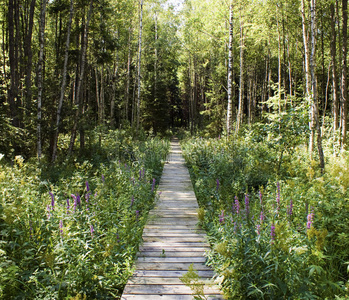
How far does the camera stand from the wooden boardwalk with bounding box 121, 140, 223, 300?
3016mm

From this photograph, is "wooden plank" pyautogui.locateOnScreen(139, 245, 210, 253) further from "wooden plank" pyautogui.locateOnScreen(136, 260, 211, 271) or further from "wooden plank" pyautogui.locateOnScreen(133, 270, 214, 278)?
"wooden plank" pyautogui.locateOnScreen(133, 270, 214, 278)

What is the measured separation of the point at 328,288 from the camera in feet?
8.38

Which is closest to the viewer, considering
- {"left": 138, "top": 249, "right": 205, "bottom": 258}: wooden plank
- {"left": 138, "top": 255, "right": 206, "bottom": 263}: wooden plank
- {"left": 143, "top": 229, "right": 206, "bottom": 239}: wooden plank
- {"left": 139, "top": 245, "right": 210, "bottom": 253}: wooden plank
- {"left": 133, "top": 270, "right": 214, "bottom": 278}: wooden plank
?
{"left": 133, "top": 270, "right": 214, "bottom": 278}: wooden plank

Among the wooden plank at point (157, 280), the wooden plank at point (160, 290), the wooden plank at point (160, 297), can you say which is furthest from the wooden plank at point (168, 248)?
the wooden plank at point (160, 297)

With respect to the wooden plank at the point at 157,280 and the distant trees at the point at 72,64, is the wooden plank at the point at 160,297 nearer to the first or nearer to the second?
the wooden plank at the point at 157,280

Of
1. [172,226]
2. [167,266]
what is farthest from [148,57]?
[167,266]

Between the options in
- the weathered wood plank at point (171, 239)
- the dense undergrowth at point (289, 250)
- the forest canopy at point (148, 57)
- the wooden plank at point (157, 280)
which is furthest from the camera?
the forest canopy at point (148, 57)

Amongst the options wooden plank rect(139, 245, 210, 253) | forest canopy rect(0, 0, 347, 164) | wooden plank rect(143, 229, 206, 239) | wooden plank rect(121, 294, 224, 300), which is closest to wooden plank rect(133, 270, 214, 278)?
wooden plank rect(121, 294, 224, 300)

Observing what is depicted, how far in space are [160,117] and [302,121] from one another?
19484mm

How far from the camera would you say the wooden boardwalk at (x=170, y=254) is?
302 cm

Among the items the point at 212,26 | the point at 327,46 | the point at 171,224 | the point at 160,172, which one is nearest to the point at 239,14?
the point at 212,26

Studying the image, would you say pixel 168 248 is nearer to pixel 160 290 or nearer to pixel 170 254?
pixel 170 254

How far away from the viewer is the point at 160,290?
9.98ft

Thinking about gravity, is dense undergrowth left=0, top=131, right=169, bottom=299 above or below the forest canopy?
below
